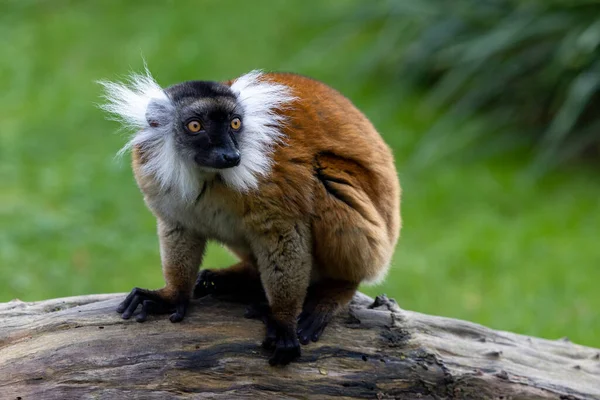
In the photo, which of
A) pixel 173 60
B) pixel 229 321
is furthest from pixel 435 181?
pixel 229 321

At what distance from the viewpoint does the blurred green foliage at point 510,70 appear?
41.0 feet

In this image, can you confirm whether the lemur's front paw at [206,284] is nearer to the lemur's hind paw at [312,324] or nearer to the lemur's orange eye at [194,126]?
the lemur's hind paw at [312,324]

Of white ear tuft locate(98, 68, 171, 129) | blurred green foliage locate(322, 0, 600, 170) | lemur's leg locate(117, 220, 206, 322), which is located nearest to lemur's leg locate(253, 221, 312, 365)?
lemur's leg locate(117, 220, 206, 322)

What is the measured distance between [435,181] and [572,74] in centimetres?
263

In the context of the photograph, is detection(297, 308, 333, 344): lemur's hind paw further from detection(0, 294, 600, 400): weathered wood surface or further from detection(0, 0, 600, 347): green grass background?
detection(0, 0, 600, 347): green grass background

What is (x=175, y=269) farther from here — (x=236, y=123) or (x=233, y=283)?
(x=236, y=123)

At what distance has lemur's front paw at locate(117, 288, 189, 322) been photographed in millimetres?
5641

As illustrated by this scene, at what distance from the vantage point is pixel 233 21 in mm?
15922

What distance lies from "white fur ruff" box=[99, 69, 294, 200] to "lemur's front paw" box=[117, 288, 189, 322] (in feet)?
2.41

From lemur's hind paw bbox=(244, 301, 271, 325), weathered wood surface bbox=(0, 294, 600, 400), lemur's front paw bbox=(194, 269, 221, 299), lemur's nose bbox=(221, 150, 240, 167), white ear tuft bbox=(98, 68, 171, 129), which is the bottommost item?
weathered wood surface bbox=(0, 294, 600, 400)

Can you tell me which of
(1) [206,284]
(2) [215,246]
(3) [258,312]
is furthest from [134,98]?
(2) [215,246]

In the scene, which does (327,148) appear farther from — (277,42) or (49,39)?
(49,39)

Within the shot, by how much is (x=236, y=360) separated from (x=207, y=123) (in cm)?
156

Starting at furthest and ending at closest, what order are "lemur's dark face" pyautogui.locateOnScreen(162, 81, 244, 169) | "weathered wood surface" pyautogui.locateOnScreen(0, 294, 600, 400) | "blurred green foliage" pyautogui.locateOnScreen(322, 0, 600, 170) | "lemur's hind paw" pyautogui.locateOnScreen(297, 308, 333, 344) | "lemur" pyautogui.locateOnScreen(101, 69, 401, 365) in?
"blurred green foliage" pyautogui.locateOnScreen(322, 0, 600, 170), "lemur's hind paw" pyautogui.locateOnScreen(297, 308, 333, 344), "lemur" pyautogui.locateOnScreen(101, 69, 401, 365), "lemur's dark face" pyautogui.locateOnScreen(162, 81, 244, 169), "weathered wood surface" pyautogui.locateOnScreen(0, 294, 600, 400)
